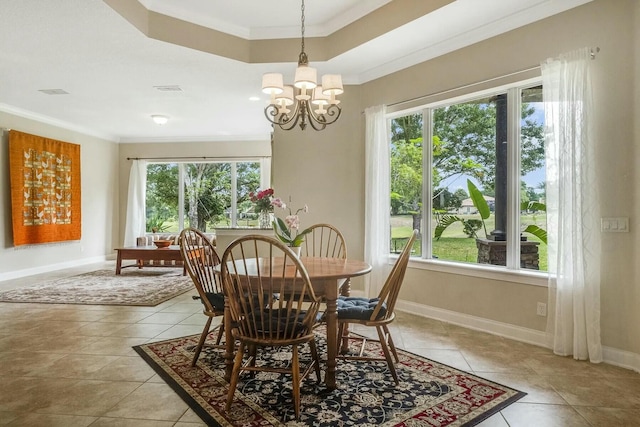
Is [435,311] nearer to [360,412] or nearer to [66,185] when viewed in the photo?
[360,412]

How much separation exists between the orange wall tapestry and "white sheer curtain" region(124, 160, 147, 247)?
1.15 m

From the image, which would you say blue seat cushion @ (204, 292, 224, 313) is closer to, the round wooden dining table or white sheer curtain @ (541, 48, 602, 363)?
the round wooden dining table

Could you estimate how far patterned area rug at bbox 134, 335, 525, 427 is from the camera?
78.9 inches

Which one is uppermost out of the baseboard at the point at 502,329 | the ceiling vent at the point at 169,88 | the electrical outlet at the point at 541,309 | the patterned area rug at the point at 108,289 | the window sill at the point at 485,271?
the ceiling vent at the point at 169,88

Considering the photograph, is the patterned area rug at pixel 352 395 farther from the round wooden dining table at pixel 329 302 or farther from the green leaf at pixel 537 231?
the green leaf at pixel 537 231

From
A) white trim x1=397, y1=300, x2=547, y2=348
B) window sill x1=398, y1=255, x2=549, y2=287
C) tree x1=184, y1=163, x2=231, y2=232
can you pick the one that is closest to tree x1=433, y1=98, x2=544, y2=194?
window sill x1=398, y1=255, x2=549, y2=287

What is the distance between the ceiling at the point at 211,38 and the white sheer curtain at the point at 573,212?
65 cm

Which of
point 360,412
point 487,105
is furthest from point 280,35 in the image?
point 360,412

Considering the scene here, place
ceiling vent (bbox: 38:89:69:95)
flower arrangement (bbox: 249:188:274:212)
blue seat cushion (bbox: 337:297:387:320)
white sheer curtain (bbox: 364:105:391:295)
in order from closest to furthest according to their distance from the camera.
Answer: blue seat cushion (bbox: 337:297:387:320), flower arrangement (bbox: 249:188:274:212), white sheer curtain (bbox: 364:105:391:295), ceiling vent (bbox: 38:89:69:95)

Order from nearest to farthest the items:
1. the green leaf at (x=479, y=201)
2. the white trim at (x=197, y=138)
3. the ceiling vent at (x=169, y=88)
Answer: the green leaf at (x=479, y=201)
the ceiling vent at (x=169, y=88)
the white trim at (x=197, y=138)

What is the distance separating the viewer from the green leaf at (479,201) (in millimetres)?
3770

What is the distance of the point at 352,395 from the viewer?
2.26m

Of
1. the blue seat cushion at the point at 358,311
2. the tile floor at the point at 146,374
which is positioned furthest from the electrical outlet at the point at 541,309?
the blue seat cushion at the point at 358,311

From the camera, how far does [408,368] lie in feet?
8.75
